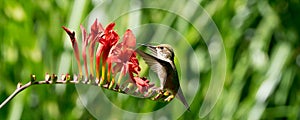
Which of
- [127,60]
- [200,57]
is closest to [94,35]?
[127,60]

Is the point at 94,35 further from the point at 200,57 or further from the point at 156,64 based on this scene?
the point at 200,57

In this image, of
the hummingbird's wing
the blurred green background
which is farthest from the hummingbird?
the blurred green background

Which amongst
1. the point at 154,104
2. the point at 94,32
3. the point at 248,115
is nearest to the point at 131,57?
the point at 94,32

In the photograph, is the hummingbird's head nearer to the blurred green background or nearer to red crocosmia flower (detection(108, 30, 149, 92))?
red crocosmia flower (detection(108, 30, 149, 92))

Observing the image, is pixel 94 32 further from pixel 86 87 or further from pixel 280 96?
pixel 280 96

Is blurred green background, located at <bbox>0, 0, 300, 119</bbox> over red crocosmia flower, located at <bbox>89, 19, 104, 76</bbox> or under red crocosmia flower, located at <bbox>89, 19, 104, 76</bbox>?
over

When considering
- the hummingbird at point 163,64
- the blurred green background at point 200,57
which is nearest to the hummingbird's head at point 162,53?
the hummingbird at point 163,64
